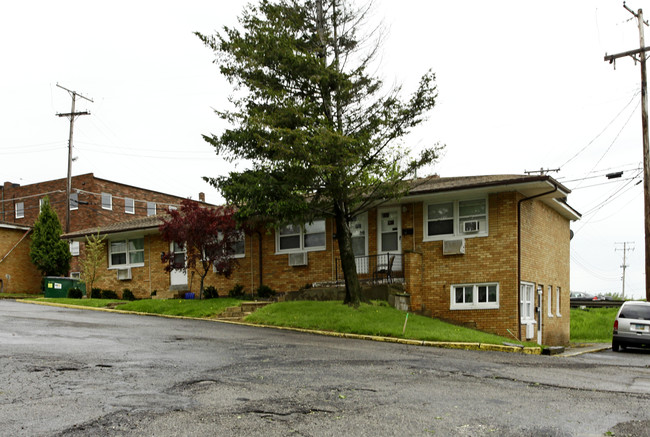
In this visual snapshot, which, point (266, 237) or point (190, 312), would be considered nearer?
point (190, 312)

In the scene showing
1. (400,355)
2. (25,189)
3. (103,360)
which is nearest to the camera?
(103,360)

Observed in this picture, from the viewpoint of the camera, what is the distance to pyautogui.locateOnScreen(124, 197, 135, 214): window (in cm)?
5059

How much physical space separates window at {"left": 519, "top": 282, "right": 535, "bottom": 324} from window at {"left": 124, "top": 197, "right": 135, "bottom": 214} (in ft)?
120

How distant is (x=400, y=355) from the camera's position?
1277 centimetres

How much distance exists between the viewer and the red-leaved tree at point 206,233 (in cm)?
2369

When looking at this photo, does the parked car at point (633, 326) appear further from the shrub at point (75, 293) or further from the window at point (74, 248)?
the window at point (74, 248)

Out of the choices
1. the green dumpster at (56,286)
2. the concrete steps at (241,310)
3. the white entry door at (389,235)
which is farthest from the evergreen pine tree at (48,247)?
the white entry door at (389,235)

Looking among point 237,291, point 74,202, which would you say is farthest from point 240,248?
point 74,202

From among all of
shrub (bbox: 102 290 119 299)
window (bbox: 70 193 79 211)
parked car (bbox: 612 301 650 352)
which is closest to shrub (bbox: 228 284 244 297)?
shrub (bbox: 102 290 119 299)

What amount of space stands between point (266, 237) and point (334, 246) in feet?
Answer: 10.6

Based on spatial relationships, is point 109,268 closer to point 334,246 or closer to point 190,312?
point 190,312

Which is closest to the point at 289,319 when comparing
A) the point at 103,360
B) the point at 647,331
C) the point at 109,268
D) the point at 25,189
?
the point at 103,360

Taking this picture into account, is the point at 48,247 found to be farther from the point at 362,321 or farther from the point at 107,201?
the point at 362,321

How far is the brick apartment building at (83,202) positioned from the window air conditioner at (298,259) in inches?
944
